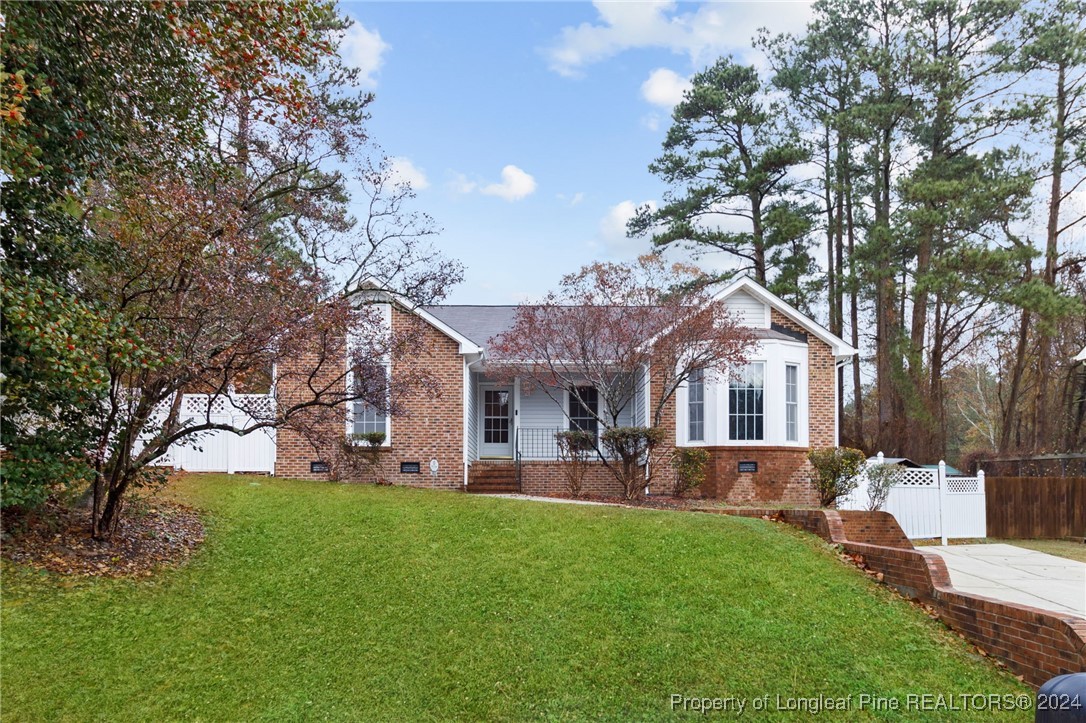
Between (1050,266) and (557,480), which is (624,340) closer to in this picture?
(557,480)

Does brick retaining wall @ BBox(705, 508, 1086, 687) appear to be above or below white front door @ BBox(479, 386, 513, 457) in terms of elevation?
below

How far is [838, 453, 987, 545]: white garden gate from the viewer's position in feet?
53.8

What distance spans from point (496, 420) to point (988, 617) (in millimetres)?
12973

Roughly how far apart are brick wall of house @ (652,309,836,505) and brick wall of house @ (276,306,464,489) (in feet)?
14.1

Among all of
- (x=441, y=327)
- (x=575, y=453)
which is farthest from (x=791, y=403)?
(x=441, y=327)

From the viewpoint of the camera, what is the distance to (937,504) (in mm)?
16750

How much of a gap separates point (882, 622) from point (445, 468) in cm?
1036

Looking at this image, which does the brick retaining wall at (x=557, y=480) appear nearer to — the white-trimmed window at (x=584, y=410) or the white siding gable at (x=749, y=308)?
the white-trimmed window at (x=584, y=410)

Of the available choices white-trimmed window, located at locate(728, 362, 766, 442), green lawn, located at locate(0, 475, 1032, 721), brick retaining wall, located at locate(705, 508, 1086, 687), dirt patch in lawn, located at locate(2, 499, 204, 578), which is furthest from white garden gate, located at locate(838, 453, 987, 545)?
dirt patch in lawn, located at locate(2, 499, 204, 578)

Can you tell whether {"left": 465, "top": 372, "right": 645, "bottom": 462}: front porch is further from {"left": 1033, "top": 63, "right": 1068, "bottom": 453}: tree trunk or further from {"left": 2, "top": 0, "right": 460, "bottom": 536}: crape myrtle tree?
{"left": 1033, "top": 63, "right": 1068, "bottom": 453}: tree trunk

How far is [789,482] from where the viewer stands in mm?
16250

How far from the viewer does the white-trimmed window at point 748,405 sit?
16156 mm

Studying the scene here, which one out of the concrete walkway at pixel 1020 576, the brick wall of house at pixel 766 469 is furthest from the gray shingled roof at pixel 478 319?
the concrete walkway at pixel 1020 576

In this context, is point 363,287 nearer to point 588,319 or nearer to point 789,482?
point 588,319
